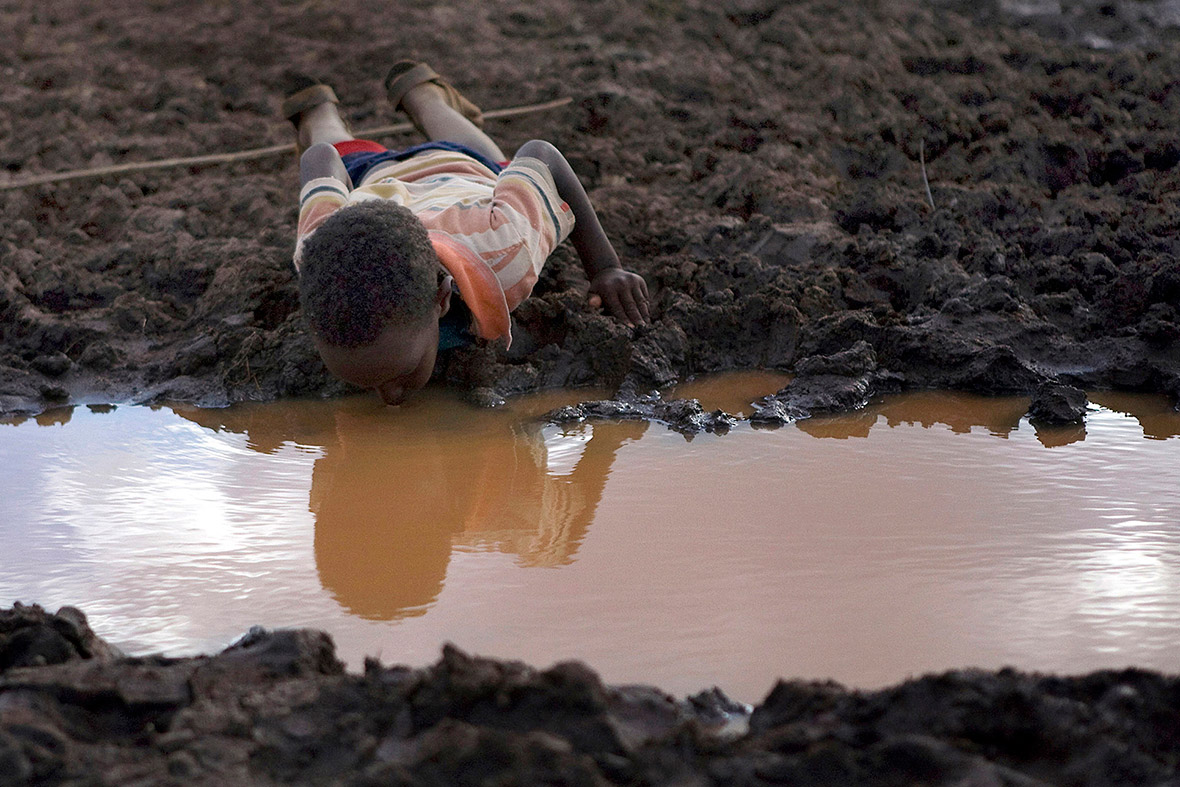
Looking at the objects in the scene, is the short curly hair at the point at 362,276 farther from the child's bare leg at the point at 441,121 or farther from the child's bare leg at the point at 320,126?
the child's bare leg at the point at 320,126

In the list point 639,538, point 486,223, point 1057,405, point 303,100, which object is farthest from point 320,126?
point 1057,405

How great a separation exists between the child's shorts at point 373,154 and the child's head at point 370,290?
1005mm

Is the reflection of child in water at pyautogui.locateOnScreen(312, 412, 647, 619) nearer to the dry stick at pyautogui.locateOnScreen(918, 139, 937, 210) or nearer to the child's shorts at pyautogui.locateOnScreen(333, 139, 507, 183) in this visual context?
the child's shorts at pyautogui.locateOnScreen(333, 139, 507, 183)

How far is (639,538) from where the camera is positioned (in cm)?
208

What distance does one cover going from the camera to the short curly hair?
2.59 meters

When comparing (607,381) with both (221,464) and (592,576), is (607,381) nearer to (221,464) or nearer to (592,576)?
(221,464)

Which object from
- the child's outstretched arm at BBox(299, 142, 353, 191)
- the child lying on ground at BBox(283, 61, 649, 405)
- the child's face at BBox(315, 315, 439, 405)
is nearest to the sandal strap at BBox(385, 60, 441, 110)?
the child lying on ground at BBox(283, 61, 649, 405)

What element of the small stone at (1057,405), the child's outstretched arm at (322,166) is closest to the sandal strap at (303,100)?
the child's outstretched arm at (322,166)

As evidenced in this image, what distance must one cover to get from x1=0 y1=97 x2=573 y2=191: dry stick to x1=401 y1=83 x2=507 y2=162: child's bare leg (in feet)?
1.04

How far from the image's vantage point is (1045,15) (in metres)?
6.15

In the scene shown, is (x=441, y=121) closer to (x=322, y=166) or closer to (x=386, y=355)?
(x=322, y=166)

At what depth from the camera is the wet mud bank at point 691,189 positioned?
3.23 metres

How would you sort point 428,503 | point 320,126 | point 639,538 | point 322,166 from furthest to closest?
point 320,126 < point 322,166 < point 428,503 < point 639,538

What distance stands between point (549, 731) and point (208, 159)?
13.5 feet
